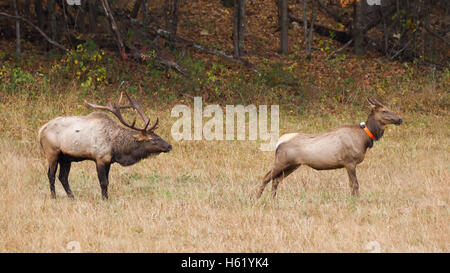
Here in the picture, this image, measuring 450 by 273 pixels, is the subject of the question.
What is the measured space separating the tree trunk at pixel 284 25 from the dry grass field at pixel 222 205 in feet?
28.3

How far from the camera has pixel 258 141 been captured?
47.6 ft

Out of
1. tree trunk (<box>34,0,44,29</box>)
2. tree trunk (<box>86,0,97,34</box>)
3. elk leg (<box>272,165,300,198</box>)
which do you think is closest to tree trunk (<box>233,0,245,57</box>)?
tree trunk (<box>86,0,97,34</box>)

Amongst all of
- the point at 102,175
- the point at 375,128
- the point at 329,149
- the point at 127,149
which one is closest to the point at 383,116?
the point at 375,128

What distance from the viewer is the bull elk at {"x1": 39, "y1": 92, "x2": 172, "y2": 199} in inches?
364

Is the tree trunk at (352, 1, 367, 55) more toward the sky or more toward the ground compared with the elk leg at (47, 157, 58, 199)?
more toward the sky

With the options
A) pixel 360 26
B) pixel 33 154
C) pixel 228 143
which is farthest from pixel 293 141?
pixel 360 26

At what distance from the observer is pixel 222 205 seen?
8953 mm

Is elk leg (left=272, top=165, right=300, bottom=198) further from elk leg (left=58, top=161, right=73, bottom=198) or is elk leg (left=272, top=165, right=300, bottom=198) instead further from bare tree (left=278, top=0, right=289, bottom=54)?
bare tree (left=278, top=0, right=289, bottom=54)

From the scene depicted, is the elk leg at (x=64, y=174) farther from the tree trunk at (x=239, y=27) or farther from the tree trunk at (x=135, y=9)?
the tree trunk at (x=135, y=9)

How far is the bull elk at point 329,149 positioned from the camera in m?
9.28

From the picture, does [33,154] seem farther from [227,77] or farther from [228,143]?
[227,77]

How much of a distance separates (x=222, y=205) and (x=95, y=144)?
2.13 m

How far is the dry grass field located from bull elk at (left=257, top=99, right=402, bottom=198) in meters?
0.46

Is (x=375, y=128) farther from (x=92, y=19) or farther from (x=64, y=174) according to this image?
(x=92, y=19)
